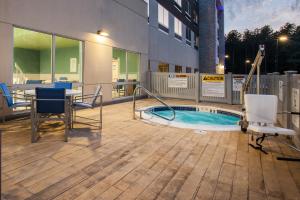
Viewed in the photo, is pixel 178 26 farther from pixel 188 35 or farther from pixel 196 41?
pixel 196 41

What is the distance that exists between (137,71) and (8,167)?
8.96m

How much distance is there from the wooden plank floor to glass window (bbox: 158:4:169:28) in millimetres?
11129

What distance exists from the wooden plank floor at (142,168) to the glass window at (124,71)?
5.69 meters

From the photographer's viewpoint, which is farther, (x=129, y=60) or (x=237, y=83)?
(x=129, y=60)

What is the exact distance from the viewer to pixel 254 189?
226 centimetres

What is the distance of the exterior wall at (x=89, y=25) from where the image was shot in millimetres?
5117

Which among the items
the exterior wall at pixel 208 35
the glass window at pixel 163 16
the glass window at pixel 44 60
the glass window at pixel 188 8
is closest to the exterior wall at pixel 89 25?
the glass window at pixel 44 60

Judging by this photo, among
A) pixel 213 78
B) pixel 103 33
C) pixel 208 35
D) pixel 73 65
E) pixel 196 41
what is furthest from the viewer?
pixel 208 35

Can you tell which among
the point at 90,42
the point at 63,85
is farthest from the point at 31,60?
the point at 63,85

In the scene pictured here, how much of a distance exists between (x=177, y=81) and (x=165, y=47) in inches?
185

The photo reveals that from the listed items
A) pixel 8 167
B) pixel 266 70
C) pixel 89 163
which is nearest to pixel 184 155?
pixel 89 163

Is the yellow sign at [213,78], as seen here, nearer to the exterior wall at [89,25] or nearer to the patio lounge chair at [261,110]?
the exterior wall at [89,25]

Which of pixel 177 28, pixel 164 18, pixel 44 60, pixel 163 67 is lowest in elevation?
pixel 44 60

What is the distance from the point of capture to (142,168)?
273 cm
